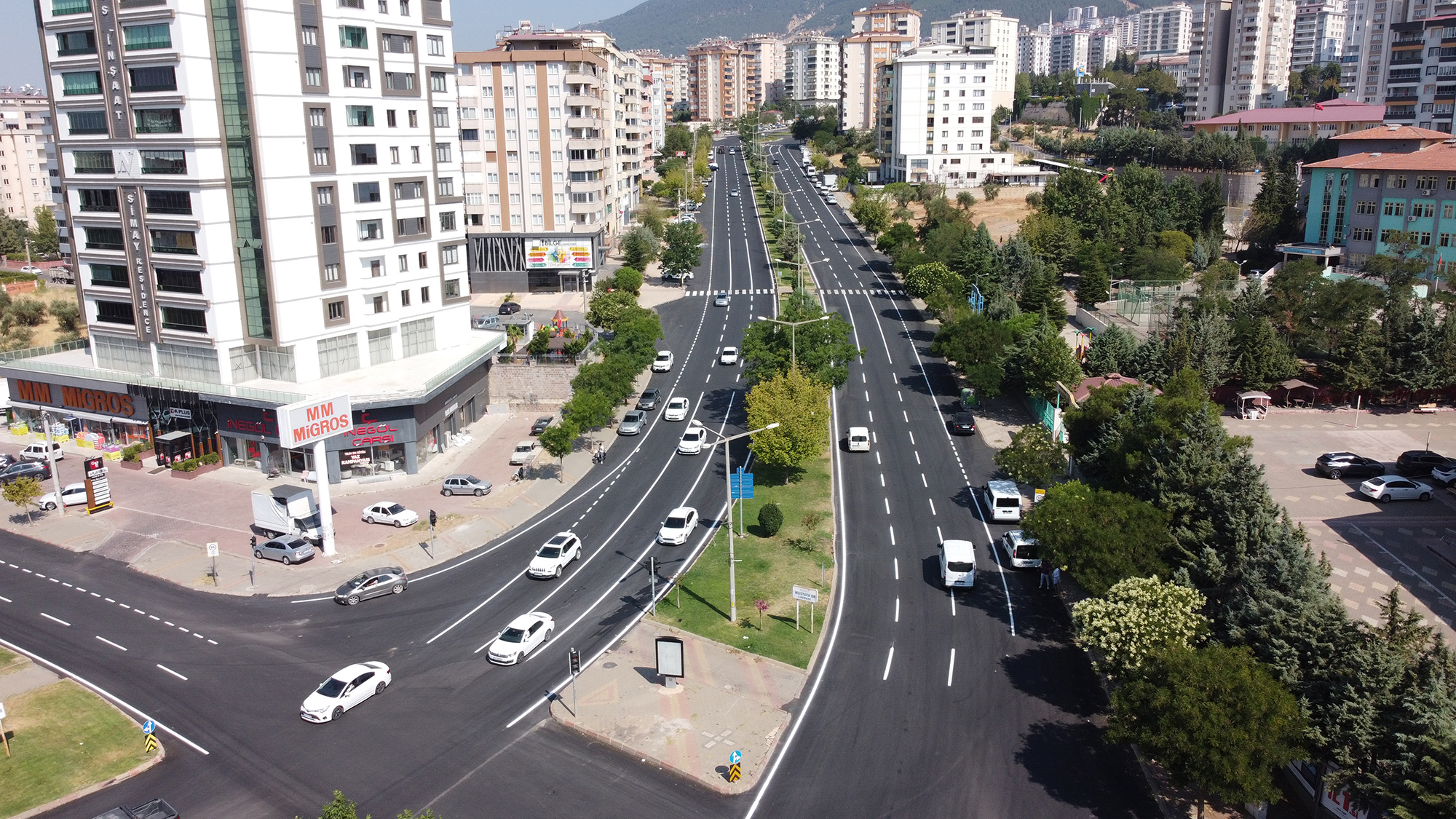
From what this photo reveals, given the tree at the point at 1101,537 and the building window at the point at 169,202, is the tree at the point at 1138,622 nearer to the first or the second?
the tree at the point at 1101,537

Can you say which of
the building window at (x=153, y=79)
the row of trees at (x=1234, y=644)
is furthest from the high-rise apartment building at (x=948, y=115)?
the row of trees at (x=1234, y=644)

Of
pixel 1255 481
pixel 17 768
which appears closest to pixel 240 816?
pixel 17 768

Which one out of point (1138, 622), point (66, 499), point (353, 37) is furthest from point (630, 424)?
point (1138, 622)

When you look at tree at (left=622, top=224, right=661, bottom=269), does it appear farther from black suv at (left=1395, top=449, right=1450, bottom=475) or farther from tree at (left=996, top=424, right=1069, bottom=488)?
black suv at (left=1395, top=449, right=1450, bottom=475)

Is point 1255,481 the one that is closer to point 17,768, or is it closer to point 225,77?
point 17,768

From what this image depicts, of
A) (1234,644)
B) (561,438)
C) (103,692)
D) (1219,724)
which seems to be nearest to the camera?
(1219,724)

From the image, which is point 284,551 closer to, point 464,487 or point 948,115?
point 464,487
